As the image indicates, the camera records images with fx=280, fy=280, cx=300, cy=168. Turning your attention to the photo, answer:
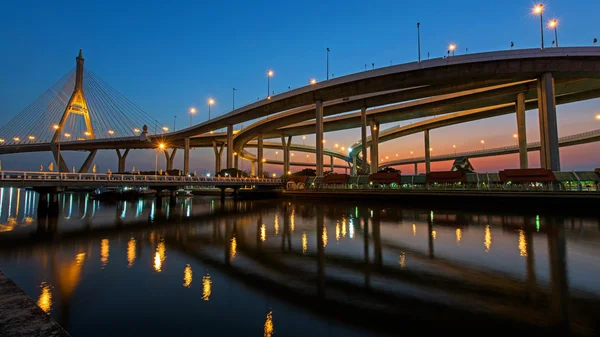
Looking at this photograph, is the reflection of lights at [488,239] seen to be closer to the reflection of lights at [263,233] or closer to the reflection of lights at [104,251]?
the reflection of lights at [263,233]

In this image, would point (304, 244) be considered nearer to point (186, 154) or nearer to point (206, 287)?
point (206, 287)

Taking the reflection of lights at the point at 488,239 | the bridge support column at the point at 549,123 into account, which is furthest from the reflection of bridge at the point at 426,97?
the reflection of lights at the point at 488,239

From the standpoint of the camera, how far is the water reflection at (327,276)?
21.4 feet

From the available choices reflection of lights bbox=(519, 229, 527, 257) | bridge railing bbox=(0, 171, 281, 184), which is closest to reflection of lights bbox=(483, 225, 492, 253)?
reflection of lights bbox=(519, 229, 527, 257)

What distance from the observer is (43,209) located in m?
28.7

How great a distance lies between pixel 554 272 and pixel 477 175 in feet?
123

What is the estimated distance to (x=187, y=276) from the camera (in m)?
9.46

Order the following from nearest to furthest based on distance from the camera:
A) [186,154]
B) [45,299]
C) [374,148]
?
[45,299] → [374,148] → [186,154]

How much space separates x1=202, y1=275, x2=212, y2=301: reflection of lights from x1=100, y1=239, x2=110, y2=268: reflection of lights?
4811 mm

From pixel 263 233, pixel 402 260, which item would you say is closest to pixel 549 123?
pixel 402 260

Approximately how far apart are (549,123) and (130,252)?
170 ft

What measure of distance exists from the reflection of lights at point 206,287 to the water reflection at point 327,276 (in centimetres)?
4

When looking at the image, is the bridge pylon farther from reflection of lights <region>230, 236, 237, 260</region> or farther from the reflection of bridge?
reflection of lights <region>230, 236, 237, 260</region>

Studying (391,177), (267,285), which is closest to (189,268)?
(267,285)
